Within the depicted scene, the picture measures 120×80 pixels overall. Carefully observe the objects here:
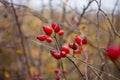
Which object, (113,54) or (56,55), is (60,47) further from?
(113,54)

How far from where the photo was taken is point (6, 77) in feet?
12.9

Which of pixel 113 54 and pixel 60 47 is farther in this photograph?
pixel 60 47

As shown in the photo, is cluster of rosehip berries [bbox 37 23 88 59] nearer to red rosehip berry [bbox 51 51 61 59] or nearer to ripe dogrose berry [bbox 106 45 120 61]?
red rosehip berry [bbox 51 51 61 59]

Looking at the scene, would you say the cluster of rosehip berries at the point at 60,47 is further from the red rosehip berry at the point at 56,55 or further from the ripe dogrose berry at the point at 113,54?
the ripe dogrose berry at the point at 113,54

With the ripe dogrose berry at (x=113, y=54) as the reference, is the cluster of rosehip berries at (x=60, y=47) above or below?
below

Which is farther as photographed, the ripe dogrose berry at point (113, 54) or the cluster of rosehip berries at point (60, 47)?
the cluster of rosehip berries at point (60, 47)

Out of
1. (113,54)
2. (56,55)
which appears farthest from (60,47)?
(113,54)

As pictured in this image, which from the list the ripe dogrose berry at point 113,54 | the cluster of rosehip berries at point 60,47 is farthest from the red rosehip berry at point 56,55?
the ripe dogrose berry at point 113,54

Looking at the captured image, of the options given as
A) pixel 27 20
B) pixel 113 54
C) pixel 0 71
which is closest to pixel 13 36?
pixel 0 71

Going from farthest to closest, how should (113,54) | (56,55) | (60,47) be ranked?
(60,47) < (56,55) < (113,54)

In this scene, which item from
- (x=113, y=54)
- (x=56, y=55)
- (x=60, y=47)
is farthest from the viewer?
(x=60, y=47)

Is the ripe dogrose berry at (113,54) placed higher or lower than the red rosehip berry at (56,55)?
higher

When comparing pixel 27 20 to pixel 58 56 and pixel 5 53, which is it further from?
pixel 58 56

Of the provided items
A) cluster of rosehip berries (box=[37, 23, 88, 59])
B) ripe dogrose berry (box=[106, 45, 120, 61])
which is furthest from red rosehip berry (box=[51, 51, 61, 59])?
ripe dogrose berry (box=[106, 45, 120, 61])
